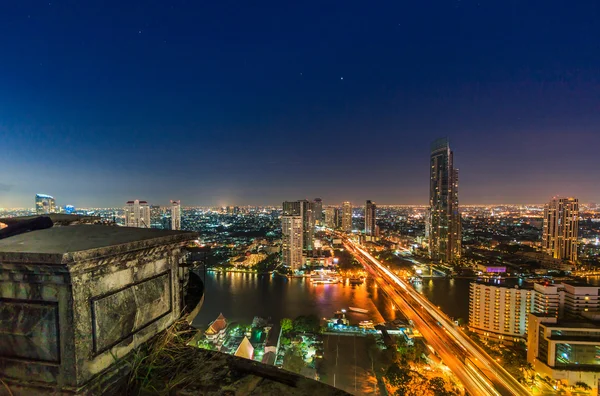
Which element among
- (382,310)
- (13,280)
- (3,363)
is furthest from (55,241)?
(382,310)

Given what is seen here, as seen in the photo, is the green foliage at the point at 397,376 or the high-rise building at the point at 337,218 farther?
the high-rise building at the point at 337,218

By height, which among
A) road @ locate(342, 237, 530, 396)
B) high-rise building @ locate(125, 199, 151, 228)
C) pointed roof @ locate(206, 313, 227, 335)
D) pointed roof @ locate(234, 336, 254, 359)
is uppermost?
high-rise building @ locate(125, 199, 151, 228)

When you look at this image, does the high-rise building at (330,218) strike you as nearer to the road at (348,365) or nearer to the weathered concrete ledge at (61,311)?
the road at (348,365)

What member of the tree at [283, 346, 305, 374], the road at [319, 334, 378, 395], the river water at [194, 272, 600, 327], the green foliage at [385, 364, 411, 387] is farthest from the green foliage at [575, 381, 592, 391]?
the tree at [283, 346, 305, 374]

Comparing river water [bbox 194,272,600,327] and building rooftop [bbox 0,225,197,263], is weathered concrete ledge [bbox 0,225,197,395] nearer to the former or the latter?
building rooftop [bbox 0,225,197,263]

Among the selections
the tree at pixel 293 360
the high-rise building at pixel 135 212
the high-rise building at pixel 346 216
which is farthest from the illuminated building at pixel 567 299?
the high-rise building at pixel 346 216

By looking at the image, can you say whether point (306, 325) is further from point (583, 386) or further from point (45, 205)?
point (45, 205)
